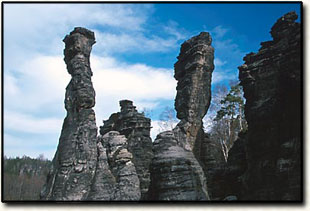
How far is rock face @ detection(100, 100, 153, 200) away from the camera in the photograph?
20.7 meters

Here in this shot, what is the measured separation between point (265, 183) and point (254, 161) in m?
1.60

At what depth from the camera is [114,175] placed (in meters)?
16.2

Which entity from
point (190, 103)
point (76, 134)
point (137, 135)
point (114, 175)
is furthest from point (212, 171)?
point (76, 134)

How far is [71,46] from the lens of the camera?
17.7m

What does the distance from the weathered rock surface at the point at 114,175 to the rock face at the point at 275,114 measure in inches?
219

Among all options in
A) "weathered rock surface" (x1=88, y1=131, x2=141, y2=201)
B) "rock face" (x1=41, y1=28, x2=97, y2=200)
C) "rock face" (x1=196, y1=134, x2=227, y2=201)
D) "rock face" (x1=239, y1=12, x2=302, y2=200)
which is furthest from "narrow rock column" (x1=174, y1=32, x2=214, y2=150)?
"rock face" (x1=41, y1=28, x2=97, y2=200)

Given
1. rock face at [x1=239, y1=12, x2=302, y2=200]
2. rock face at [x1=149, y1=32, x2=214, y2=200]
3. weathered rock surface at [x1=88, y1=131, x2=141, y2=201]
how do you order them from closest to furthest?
rock face at [x1=239, y1=12, x2=302, y2=200] → rock face at [x1=149, y1=32, x2=214, y2=200] → weathered rock surface at [x1=88, y1=131, x2=141, y2=201]

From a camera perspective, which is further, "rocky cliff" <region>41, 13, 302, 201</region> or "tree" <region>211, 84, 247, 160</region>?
"tree" <region>211, 84, 247, 160</region>

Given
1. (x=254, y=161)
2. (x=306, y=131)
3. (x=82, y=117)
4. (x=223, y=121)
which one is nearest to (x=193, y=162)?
(x=254, y=161)

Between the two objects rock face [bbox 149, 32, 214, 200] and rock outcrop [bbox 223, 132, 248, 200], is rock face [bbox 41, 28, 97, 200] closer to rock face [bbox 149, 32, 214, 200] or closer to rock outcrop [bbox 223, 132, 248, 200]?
rock face [bbox 149, 32, 214, 200]

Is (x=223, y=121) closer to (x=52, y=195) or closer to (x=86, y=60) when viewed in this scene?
(x=86, y=60)

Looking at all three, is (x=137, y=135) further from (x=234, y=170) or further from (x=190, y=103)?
(x=234, y=170)

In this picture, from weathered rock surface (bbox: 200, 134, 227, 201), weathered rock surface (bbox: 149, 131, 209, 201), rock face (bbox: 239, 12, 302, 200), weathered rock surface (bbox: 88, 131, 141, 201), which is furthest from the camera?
weathered rock surface (bbox: 200, 134, 227, 201)

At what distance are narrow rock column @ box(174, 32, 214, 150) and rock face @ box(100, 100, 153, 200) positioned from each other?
412 centimetres
